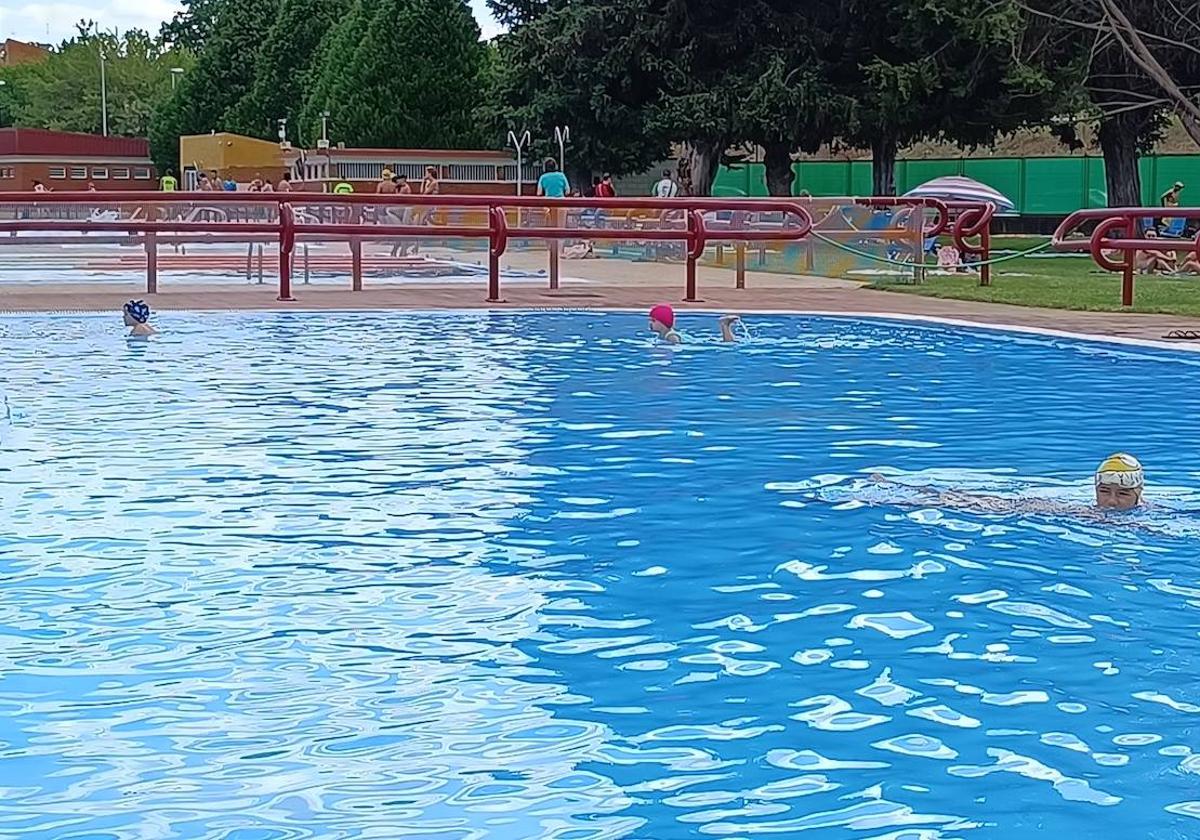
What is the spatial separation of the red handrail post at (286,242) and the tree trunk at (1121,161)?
85.8ft

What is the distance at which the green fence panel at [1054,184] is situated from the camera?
47219mm

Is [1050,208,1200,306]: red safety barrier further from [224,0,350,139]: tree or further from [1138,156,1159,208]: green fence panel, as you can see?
[224,0,350,139]: tree

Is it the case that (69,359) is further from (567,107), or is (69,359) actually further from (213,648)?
(567,107)

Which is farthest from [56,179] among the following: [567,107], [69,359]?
[69,359]

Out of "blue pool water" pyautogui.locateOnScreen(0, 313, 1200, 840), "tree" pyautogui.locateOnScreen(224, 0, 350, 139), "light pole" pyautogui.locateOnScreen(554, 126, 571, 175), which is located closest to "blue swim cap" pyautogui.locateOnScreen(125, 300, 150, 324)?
"blue pool water" pyautogui.locateOnScreen(0, 313, 1200, 840)

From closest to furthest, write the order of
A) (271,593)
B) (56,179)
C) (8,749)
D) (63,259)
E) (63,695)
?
(8,749) < (63,695) < (271,593) < (63,259) < (56,179)

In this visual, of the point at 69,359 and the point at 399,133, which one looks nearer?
the point at 69,359

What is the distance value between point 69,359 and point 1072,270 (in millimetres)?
19044

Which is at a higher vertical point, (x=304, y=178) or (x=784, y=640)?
(x=304, y=178)

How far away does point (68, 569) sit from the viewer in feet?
18.9

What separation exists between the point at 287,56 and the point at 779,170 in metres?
41.4

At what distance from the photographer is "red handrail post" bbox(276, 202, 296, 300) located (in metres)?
17.3

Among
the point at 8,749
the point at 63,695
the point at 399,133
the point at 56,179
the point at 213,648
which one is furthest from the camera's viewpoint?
the point at 56,179

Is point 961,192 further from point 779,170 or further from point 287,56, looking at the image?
point 287,56
